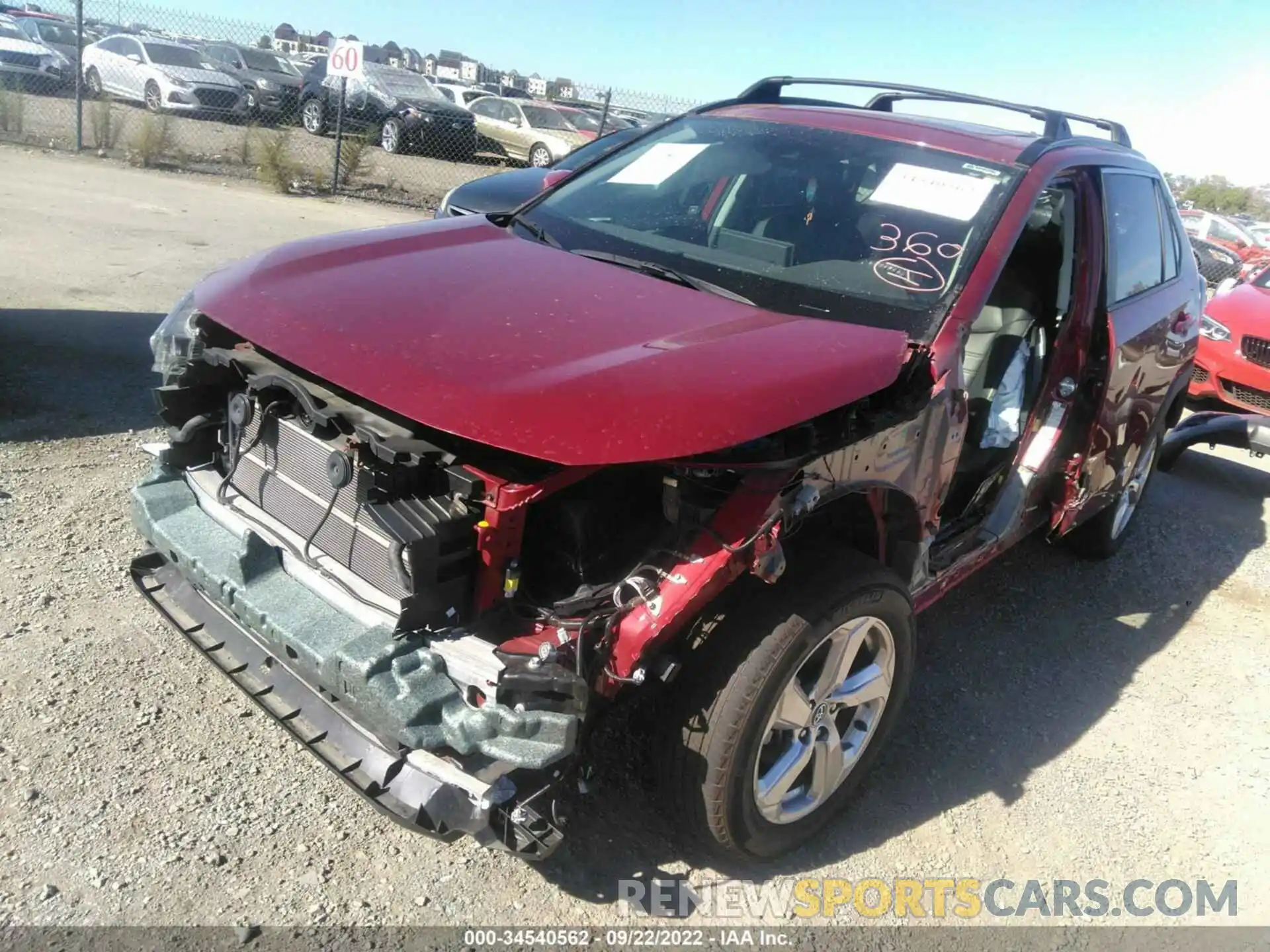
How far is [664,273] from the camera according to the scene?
2963 millimetres

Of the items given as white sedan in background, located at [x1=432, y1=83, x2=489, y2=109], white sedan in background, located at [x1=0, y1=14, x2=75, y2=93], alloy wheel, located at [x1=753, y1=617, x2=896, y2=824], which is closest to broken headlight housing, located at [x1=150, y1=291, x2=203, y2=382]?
alloy wheel, located at [x1=753, y1=617, x2=896, y2=824]

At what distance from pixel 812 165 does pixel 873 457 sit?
1351 millimetres

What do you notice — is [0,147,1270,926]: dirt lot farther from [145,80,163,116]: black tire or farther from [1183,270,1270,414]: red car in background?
[145,80,163,116]: black tire

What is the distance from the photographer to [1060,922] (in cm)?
275

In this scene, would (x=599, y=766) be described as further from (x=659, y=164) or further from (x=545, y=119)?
(x=545, y=119)

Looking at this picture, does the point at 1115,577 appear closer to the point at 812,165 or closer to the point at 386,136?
the point at 812,165

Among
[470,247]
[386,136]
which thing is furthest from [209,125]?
[470,247]

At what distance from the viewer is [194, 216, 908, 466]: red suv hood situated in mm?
2053

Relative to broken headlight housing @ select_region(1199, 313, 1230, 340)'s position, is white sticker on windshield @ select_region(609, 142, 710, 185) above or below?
above

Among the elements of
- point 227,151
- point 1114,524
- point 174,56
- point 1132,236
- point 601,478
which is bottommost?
point 227,151

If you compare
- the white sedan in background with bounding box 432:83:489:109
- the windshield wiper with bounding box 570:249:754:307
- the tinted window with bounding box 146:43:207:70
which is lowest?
the tinted window with bounding box 146:43:207:70

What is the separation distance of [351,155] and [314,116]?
6122 millimetres

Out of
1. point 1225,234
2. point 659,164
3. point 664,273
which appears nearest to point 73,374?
point 659,164

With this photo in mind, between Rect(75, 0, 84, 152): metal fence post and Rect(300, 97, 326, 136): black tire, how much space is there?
5.71 metres
